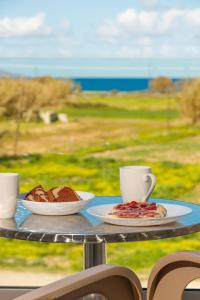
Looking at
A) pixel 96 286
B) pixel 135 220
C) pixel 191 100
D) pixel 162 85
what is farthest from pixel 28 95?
pixel 96 286

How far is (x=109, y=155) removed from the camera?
5648 millimetres

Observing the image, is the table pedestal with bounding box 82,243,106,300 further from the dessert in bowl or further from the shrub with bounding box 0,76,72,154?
the shrub with bounding box 0,76,72,154

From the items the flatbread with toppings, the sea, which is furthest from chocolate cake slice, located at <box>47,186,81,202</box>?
the sea

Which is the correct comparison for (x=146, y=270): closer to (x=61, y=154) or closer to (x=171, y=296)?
(x=61, y=154)

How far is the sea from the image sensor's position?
5367 mm

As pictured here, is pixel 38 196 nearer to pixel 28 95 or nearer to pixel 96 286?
pixel 96 286

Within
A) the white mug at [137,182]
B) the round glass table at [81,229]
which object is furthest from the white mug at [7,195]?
the white mug at [137,182]

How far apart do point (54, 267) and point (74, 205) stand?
11.9 ft

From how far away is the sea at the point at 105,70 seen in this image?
537 centimetres

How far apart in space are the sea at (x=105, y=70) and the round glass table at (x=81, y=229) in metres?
3.35

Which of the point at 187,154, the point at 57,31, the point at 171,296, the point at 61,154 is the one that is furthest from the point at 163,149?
the point at 171,296

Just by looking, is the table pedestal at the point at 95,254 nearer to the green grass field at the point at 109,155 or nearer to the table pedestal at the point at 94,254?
the table pedestal at the point at 94,254

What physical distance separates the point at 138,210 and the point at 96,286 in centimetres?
29

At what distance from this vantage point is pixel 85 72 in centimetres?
541
